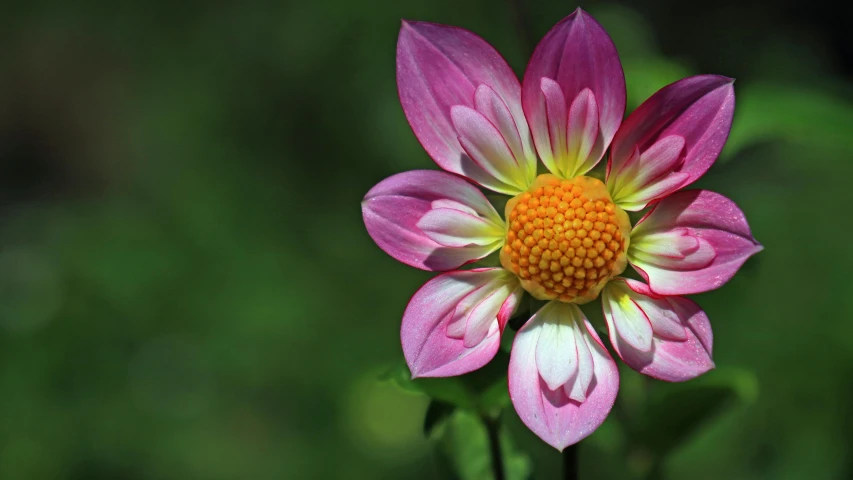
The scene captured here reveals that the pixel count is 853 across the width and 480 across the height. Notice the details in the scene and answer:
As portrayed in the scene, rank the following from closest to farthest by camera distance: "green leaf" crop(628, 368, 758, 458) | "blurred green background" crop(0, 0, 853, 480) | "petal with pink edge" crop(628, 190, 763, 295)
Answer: "petal with pink edge" crop(628, 190, 763, 295)
"green leaf" crop(628, 368, 758, 458)
"blurred green background" crop(0, 0, 853, 480)

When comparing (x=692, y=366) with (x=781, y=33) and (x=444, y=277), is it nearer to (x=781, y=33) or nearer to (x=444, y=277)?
(x=444, y=277)

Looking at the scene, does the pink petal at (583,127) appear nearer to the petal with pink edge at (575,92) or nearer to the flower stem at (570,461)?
the petal with pink edge at (575,92)

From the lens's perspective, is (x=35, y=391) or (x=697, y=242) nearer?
(x=697, y=242)

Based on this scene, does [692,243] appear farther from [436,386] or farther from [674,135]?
[436,386]

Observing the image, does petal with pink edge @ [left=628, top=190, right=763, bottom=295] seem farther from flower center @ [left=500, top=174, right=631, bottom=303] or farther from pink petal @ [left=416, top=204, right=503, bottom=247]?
pink petal @ [left=416, top=204, right=503, bottom=247]

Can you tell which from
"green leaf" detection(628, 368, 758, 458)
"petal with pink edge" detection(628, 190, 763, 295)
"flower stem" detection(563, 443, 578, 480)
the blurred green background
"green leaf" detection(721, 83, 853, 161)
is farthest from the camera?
the blurred green background

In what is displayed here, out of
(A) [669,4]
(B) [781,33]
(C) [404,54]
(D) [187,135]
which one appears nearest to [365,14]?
(D) [187,135]

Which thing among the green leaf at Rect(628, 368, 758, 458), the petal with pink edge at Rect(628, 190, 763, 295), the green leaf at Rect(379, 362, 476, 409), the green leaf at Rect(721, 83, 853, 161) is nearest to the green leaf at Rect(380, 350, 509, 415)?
the green leaf at Rect(379, 362, 476, 409)
